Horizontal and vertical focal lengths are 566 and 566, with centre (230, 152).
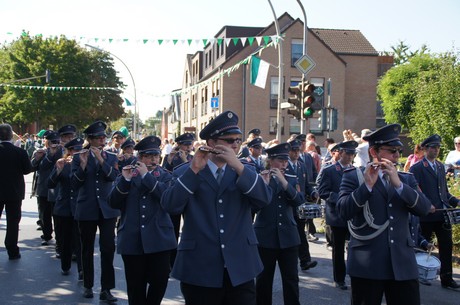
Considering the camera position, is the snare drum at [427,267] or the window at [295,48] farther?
the window at [295,48]

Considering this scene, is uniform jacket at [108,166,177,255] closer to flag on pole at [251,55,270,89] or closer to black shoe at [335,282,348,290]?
black shoe at [335,282,348,290]

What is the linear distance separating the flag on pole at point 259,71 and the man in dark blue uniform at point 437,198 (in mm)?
11776

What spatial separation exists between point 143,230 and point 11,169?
4.87 metres

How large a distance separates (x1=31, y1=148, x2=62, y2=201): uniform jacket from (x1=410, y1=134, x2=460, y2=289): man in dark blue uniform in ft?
20.5

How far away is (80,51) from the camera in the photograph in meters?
56.1

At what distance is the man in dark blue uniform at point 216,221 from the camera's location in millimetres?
4211

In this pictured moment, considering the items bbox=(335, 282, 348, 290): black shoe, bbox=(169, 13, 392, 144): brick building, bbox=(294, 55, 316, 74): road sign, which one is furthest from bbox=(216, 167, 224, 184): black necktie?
bbox=(169, 13, 392, 144): brick building

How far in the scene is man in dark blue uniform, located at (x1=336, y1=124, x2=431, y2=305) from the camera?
4656mm

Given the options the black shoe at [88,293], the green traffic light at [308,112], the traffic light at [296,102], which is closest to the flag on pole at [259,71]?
the traffic light at [296,102]

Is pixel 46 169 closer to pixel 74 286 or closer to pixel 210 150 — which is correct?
pixel 74 286

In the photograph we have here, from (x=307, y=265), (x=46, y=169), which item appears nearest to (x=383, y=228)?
(x=307, y=265)

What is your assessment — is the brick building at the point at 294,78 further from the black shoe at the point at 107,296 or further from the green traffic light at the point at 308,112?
the black shoe at the point at 107,296

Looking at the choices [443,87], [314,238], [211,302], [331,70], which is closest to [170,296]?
[211,302]

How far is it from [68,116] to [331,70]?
85.3ft
